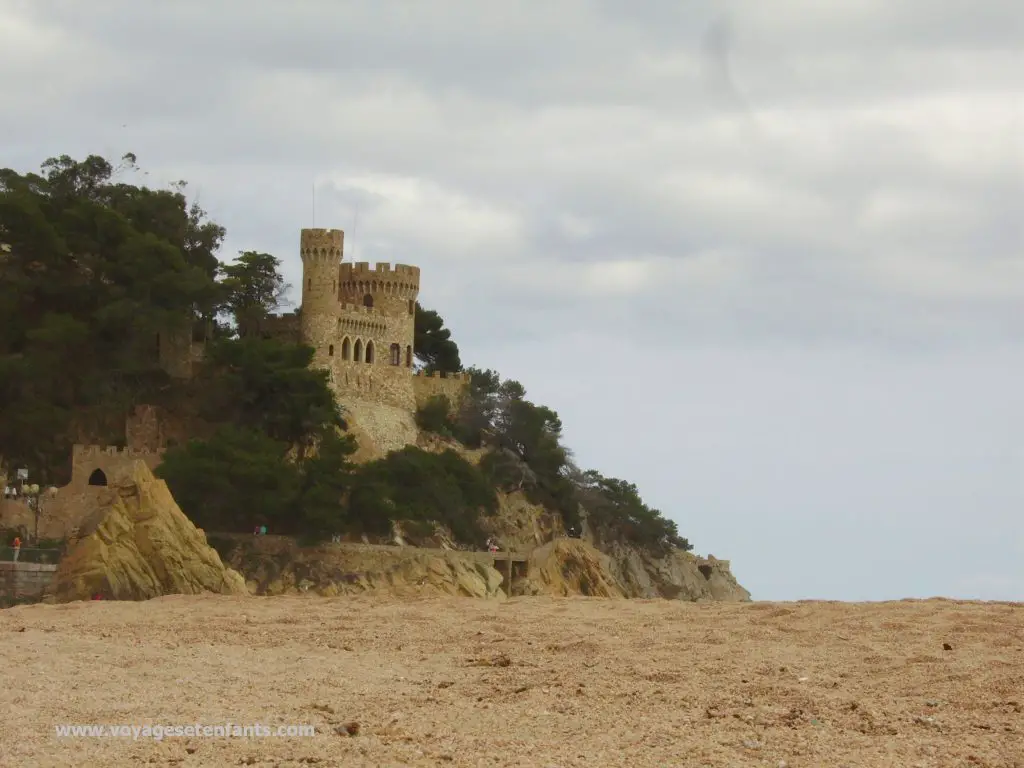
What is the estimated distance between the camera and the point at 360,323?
57.9m

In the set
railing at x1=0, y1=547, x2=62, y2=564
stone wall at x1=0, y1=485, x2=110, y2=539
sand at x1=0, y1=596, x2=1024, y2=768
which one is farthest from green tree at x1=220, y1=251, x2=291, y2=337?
sand at x1=0, y1=596, x2=1024, y2=768

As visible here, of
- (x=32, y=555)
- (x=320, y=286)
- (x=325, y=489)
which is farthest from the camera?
(x=320, y=286)

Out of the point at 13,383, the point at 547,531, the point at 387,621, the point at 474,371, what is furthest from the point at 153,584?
the point at 474,371

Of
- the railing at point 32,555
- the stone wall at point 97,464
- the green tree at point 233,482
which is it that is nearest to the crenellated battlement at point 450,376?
the green tree at point 233,482

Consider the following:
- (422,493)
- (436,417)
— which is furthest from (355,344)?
(422,493)

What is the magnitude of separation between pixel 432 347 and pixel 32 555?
36.3 metres

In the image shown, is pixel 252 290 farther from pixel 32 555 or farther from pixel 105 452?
pixel 32 555

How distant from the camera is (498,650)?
18.4m

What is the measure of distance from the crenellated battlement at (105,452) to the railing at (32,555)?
14918 millimetres

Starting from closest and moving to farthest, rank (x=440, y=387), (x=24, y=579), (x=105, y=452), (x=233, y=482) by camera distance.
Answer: (x=24, y=579) → (x=233, y=482) → (x=105, y=452) → (x=440, y=387)

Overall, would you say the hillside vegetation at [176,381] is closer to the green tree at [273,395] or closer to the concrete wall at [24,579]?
the green tree at [273,395]

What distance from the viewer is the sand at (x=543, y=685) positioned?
44.3 feet

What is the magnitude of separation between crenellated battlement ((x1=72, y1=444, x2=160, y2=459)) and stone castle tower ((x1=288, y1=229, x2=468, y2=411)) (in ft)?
25.5

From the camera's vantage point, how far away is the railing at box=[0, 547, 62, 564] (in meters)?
32.2
